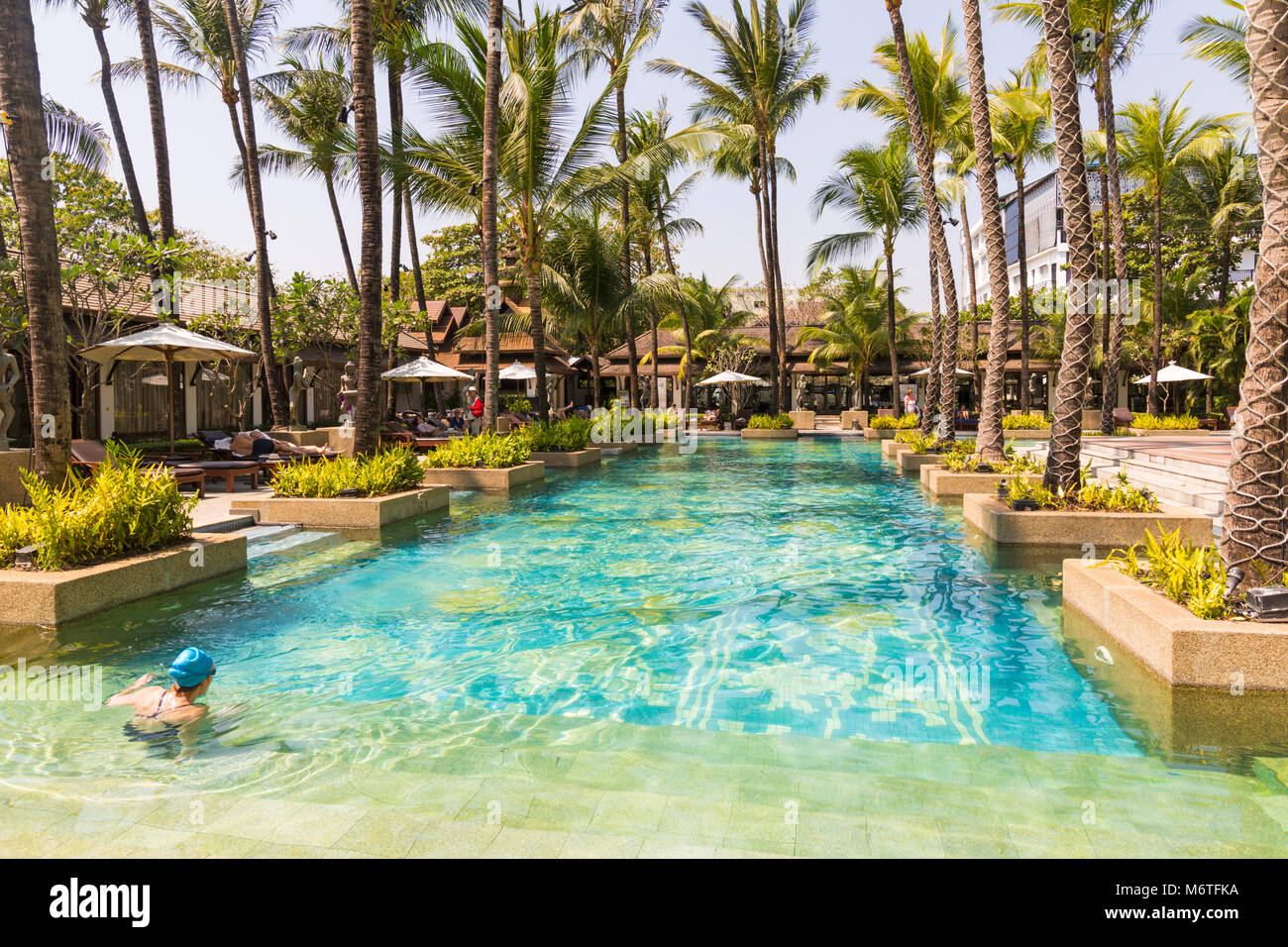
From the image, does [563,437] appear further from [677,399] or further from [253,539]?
[677,399]

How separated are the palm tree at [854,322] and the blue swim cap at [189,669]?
3668 cm

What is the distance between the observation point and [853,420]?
37.2 meters

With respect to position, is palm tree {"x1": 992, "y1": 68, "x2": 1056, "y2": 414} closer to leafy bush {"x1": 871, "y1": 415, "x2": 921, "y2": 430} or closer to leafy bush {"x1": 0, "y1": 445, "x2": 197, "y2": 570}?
leafy bush {"x1": 871, "y1": 415, "x2": 921, "y2": 430}

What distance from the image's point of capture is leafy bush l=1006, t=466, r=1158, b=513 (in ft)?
29.1

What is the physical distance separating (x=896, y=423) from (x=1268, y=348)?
2493cm

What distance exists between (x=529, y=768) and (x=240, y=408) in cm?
2205

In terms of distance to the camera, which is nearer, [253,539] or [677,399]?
[253,539]

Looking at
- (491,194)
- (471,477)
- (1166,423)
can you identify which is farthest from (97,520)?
(1166,423)

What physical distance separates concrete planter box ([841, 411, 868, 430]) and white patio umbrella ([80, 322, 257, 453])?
26.9 m

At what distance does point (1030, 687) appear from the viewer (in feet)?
17.1

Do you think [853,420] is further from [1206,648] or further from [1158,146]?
[1206,648]

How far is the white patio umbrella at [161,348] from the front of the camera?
1316 cm
